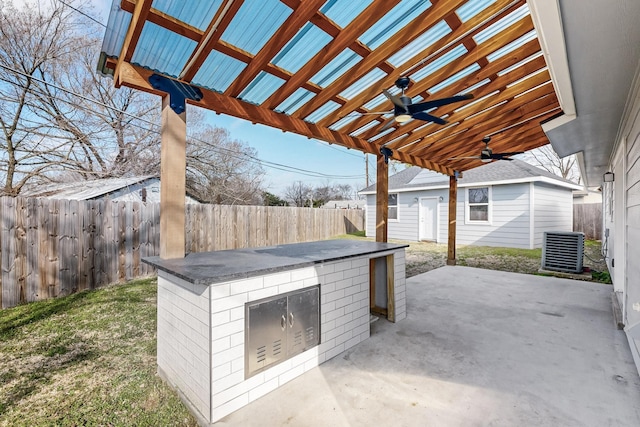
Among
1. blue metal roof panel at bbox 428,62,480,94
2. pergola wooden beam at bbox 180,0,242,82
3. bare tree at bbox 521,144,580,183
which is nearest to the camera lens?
pergola wooden beam at bbox 180,0,242,82

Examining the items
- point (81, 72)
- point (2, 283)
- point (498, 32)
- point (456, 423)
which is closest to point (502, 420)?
point (456, 423)

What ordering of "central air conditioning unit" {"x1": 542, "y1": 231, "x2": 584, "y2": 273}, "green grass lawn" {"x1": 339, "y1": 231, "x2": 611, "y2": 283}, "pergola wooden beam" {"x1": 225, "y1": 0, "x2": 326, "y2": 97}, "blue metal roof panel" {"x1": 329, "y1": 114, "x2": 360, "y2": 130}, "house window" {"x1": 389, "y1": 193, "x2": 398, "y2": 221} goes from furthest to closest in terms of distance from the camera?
"house window" {"x1": 389, "y1": 193, "x2": 398, "y2": 221} < "green grass lawn" {"x1": 339, "y1": 231, "x2": 611, "y2": 283} < "central air conditioning unit" {"x1": 542, "y1": 231, "x2": 584, "y2": 273} < "blue metal roof panel" {"x1": 329, "y1": 114, "x2": 360, "y2": 130} < "pergola wooden beam" {"x1": 225, "y1": 0, "x2": 326, "y2": 97}

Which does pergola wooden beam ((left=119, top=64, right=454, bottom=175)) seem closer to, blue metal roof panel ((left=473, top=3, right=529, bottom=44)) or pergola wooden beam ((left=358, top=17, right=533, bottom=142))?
pergola wooden beam ((left=358, top=17, right=533, bottom=142))

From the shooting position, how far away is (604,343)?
3.01 metres

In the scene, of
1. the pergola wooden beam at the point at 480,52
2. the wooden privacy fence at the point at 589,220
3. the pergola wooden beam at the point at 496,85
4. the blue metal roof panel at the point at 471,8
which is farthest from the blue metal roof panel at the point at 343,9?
the wooden privacy fence at the point at 589,220

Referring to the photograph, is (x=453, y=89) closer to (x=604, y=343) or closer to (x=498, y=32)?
(x=498, y=32)

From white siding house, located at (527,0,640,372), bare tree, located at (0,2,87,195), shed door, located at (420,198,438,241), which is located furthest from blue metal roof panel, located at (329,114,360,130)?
shed door, located at (420,198,438,241)

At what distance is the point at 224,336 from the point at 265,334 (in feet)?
1.17

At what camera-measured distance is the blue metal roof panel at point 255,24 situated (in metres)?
2.16

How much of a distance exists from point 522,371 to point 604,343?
4.34 feet

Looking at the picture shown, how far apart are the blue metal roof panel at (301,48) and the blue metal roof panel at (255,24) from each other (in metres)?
0.20

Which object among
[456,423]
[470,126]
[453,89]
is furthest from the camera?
[470,126]

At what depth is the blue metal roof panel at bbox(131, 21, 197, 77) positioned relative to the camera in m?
2.21

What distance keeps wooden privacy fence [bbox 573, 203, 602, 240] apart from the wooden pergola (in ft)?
38.2
